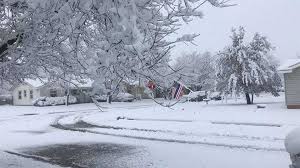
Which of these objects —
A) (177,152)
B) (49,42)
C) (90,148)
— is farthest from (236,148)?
(49,42)

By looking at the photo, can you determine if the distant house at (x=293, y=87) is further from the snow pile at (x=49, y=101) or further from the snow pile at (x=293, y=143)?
the snow pile at (x=49, y=101)

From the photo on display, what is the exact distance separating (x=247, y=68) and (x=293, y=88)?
762cm

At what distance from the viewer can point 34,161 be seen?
13164 millimetres

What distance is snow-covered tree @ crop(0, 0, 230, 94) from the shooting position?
533 cm

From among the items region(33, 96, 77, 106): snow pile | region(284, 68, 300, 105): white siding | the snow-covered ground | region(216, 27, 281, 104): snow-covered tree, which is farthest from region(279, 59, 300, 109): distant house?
region(33, 96, 77, 106): snow pile

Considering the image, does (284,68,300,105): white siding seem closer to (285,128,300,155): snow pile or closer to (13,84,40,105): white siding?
(285,128,300,155): snow pile

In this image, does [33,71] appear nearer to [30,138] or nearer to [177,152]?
[177,152]

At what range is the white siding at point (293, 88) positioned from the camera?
98.4 feet

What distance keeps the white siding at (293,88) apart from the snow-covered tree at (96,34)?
2462cm

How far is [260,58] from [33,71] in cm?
3145

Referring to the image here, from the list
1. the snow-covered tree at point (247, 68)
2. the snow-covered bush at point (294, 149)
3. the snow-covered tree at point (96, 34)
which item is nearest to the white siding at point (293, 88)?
the snow-covered tree at point (247, 68)

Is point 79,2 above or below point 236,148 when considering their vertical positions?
above

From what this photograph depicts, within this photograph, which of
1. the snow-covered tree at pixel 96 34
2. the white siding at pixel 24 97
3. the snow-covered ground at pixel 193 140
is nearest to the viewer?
the snow-covered tree at pixel 96 34

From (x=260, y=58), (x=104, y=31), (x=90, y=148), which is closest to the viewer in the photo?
(x=104, y=31)
